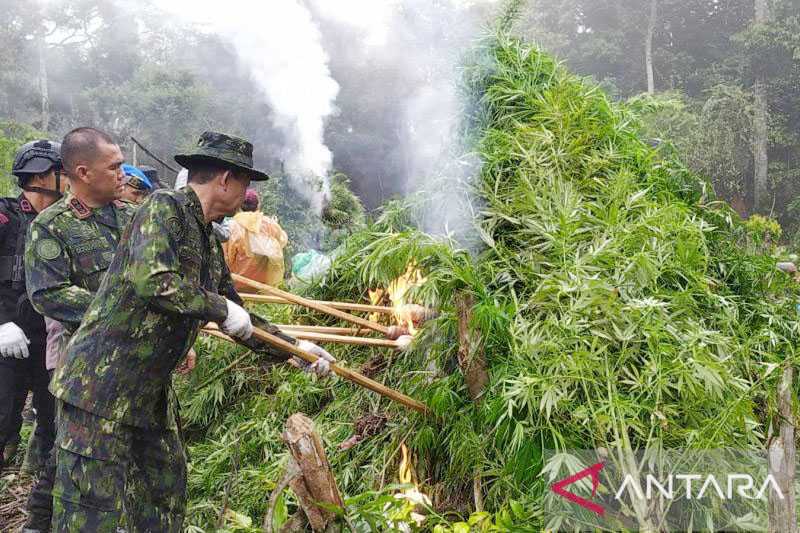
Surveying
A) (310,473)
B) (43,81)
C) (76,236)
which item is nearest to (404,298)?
(310,473)

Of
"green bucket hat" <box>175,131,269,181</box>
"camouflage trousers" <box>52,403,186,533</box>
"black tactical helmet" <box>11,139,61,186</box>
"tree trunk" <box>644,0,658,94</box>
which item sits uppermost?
"tree trunk" <box>644,0,658,94</box>

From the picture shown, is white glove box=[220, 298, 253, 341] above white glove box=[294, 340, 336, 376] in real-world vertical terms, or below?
above

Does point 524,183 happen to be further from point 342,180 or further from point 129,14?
point 129,14

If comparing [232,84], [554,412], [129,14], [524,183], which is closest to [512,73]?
[524,183]

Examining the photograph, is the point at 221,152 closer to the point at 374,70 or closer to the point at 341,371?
the point at 341,371

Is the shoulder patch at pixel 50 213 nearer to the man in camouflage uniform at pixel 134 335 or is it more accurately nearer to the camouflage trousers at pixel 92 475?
the man in camouflage uniform at pixel 134 335

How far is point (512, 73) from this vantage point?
405cm

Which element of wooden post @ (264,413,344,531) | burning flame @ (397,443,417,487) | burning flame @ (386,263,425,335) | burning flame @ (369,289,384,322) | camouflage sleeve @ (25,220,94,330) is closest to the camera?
wooden post @ (264,413,344,531)

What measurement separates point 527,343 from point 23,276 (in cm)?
272

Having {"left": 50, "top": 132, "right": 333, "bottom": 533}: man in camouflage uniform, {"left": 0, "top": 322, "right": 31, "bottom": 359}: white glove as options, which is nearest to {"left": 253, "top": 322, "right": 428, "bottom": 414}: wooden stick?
{"left": 50, "top": 132, "right": 333, "bottom": 533}: man in camouflage uniform

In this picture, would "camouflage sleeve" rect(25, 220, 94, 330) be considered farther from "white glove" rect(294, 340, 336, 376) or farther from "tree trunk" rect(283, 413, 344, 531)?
"tree trunk" rect(283, 413, 344, 531)

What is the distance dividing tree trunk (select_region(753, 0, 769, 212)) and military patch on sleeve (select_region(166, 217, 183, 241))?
17727 millimetres

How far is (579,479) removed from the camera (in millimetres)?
2373

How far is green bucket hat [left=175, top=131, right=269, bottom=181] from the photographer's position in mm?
2293
